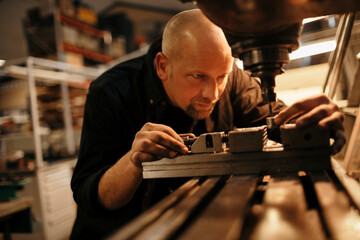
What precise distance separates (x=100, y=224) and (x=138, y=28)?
675 centimetres

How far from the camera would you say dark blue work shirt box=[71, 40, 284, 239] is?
115 cm

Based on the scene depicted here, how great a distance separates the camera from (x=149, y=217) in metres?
0.50

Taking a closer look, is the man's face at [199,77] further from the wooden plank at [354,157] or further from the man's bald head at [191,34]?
the wooden plank at [354,157]

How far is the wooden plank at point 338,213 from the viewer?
39cm

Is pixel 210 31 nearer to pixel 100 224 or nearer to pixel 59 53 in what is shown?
pixel 100 224

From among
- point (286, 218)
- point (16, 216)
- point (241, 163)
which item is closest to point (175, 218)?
point (286, 218)

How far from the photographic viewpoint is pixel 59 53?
13.7 feet

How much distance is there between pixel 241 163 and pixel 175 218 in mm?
310

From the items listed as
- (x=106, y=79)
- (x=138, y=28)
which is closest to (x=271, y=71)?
(x=106, y=79)

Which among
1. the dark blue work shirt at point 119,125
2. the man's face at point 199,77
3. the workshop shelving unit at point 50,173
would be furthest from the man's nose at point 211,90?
the workshop shelving unit at point 50,173

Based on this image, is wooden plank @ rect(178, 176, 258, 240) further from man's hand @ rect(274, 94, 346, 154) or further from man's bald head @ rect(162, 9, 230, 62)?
man's bald head @ rect(162, 9, 230, 62)

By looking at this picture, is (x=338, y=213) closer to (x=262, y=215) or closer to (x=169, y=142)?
(x=262, y=215)

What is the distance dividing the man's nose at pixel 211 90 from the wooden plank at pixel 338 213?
0.61m

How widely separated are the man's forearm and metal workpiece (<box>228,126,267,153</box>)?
330mm
